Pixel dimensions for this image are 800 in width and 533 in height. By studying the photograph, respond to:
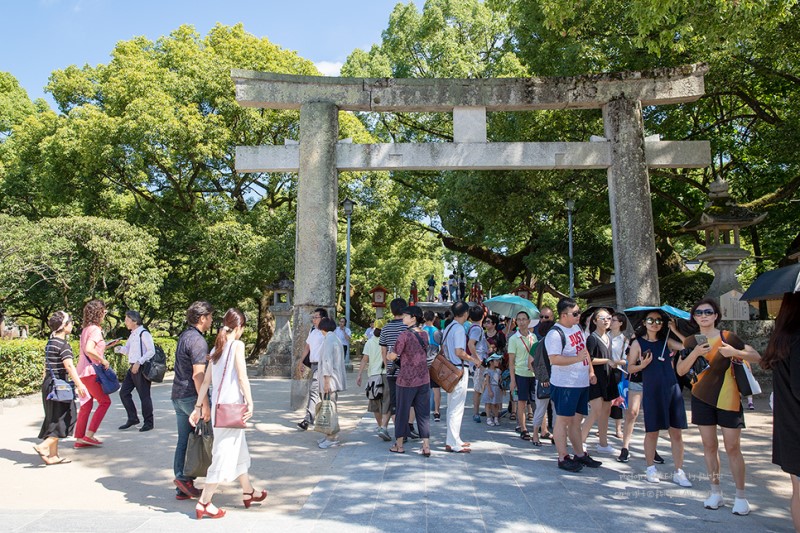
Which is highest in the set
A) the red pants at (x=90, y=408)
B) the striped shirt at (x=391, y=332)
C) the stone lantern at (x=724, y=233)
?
the stone lantern at (x=724, y=233)

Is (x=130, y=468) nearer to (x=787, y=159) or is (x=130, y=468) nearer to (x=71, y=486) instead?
(x=71, y=486)

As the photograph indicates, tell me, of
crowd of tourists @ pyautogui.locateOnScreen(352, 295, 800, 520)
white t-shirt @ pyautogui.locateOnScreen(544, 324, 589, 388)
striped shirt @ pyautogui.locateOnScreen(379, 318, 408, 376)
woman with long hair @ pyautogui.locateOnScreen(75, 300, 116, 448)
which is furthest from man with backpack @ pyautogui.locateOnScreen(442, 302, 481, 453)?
woman with long hair @ pyautogui.locateOnScreen(75, 300, 116, 448)

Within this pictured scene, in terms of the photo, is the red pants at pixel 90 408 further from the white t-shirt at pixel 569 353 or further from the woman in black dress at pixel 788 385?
the woman in black dress at pixel 788 385

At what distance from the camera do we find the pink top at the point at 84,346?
22.0ft

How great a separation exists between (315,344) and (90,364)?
2841 mm

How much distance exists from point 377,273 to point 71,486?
20.4 meters

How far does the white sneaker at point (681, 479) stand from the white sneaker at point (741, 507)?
70 cm

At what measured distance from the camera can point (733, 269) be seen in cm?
1172

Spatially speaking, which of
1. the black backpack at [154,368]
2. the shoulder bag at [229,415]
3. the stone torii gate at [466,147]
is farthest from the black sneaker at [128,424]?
the shoulder bag at [229,415]

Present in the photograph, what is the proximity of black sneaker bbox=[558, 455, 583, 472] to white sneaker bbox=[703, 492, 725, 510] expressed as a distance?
4.19 ft

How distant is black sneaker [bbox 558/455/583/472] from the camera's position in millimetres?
5594

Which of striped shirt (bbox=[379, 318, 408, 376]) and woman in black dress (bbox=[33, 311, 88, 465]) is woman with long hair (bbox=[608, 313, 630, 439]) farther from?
woman in black dress (bbox=[33, 311, 88, 465])

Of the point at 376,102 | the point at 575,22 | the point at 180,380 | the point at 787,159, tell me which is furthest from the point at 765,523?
the point at 575,22

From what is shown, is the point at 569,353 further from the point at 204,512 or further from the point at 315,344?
the point at 204,512
